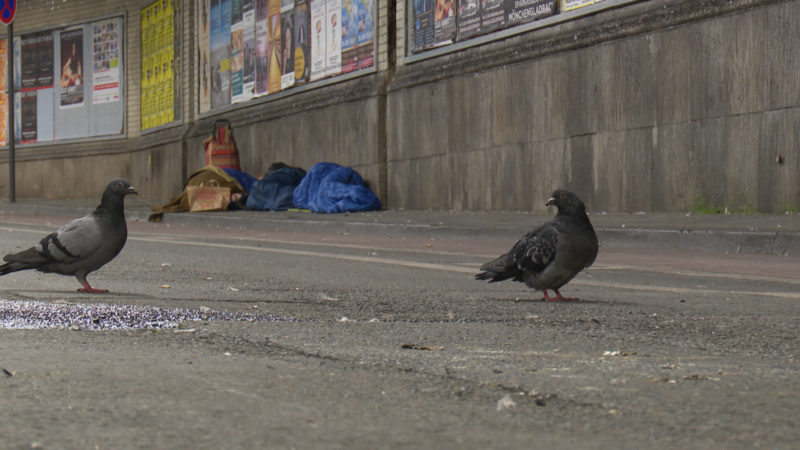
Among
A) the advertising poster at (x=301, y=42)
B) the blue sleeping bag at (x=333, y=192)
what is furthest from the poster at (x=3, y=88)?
the blue sleeping bag at (x=333, y=192)

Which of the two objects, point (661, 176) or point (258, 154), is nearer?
point (661, 176)

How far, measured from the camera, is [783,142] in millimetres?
11375

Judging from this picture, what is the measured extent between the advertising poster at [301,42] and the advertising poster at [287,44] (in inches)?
6.2

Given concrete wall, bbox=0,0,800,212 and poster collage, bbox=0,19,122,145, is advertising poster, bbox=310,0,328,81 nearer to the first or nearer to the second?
concrete wall, bbox=0,0,800,212

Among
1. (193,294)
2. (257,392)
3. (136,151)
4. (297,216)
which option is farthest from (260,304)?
(136,151)

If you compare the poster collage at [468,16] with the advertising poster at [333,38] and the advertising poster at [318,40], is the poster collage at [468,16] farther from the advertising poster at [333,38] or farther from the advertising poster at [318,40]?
the advertising poster at [318,40]

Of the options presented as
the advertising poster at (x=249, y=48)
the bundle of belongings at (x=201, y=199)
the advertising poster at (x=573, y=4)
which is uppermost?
the advertising poster at (x=249, y=48)

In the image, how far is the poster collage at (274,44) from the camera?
2028 centimetres

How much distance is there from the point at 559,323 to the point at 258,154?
1951cm

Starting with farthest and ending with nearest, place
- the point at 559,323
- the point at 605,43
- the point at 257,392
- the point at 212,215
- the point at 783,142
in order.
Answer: the point at 212,215, the point at 605,43, the point at 783,142, the point at 559,323, the point at 257,392

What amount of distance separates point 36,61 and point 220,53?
10.4m

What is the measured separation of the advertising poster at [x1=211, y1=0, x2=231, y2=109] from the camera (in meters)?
25.9

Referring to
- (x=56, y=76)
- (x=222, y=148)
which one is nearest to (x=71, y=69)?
(x=56, y=76)

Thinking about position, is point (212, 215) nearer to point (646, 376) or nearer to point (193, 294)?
point (193, 294)
